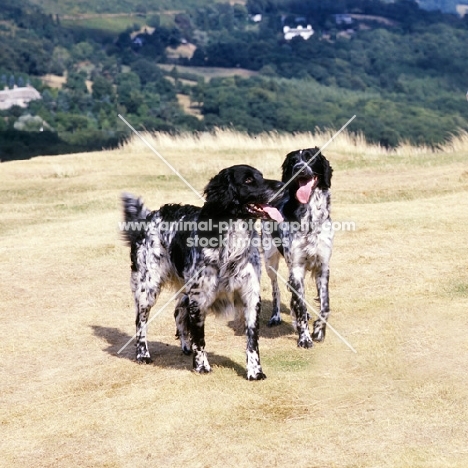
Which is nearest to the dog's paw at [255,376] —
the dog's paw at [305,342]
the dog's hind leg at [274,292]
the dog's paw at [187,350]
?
the dog's paw at [187,350]

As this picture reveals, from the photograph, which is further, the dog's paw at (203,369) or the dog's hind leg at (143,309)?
the dog's hind leg at (143,309)

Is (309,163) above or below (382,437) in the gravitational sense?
above

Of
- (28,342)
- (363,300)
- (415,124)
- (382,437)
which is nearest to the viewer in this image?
(382,437)

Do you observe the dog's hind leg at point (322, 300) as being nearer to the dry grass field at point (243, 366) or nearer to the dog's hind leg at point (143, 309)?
the dry grass field at point (243, 366)

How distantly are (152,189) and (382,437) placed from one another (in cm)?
1747

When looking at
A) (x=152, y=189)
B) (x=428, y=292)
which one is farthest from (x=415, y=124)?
(x=428, y=292)

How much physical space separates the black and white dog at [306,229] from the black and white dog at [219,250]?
162 centimetres

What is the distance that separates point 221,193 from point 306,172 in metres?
2.14

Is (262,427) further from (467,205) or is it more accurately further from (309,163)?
(467,205)

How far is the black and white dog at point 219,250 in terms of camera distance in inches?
436

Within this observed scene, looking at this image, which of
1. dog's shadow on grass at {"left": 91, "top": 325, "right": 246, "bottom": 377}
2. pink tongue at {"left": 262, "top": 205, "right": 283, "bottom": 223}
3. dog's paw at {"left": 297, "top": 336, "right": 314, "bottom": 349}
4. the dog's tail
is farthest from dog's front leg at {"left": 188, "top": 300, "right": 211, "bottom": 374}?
dog's paw at {"left": 297, "top": 336, "right": 314, "bottom": 349}

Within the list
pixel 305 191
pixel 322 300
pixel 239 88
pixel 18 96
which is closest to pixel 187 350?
pixel 322 300

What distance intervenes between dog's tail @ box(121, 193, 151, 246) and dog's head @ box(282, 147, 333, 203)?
5.93ft

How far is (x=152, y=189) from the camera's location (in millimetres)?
26641
